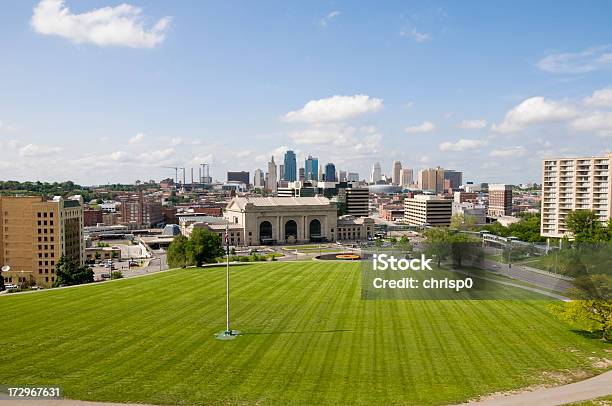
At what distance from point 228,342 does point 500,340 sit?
19.9m

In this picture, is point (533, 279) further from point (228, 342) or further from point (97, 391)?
point (97, 391)

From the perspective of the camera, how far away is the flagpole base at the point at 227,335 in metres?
37.3

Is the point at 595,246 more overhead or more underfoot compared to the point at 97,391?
more overhead

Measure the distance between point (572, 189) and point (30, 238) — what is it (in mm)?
116198

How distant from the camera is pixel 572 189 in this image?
117062mm

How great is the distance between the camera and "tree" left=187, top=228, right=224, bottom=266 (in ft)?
266

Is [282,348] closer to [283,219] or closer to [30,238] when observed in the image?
[30,238]

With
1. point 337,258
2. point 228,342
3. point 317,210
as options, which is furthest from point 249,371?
point 317,210

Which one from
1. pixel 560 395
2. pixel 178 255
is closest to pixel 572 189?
pixel 178 255

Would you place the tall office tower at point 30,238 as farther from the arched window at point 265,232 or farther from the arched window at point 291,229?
the arched window at point 291,229

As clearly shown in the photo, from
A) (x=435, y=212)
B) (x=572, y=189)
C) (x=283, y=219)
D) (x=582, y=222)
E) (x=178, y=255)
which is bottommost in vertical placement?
(x=178, y=255)

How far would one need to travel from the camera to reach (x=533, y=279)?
54.6 metres

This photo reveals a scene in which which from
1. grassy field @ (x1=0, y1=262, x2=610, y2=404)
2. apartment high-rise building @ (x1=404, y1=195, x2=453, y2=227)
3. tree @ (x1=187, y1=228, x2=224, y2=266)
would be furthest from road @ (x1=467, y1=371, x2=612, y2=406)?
apartment high-rise building @ (x1=404, y1=195, x2=453, y2=227)

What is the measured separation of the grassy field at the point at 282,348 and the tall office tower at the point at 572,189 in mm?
78050
